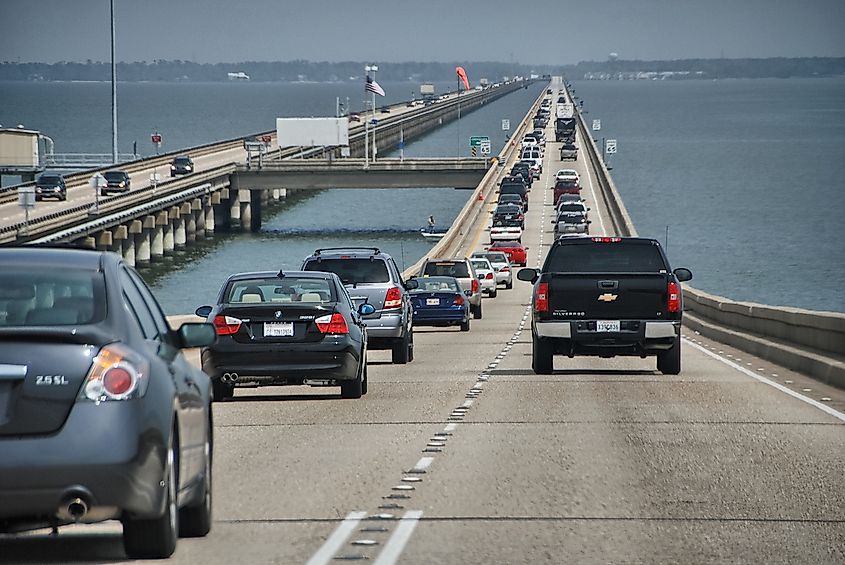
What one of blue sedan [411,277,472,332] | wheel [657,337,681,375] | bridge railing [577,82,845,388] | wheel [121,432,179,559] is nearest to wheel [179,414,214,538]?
wheel [121,432,179,559]

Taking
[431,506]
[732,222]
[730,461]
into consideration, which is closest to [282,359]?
[730,461]

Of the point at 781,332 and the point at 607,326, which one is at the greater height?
the point at 607,326

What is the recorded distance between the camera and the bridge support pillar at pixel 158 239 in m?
108

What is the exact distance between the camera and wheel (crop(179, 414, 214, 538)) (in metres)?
9.22

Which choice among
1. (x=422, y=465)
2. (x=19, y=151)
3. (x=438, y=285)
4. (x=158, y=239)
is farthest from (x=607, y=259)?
(x=19, y=151)

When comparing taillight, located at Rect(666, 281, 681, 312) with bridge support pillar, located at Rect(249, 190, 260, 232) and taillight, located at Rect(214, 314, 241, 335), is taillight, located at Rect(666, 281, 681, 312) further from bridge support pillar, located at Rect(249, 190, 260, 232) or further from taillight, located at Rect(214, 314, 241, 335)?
bridge support pillar, located at Rect(249, 190, 260, 232)

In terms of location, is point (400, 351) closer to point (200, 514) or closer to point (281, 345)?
point (281, 345)

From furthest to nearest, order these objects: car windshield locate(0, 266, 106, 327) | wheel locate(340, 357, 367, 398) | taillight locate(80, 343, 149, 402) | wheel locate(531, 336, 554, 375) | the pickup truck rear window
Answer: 1. the pickup truck rear window
2. wheel locate(531, 336, 554, 375)
3. wheel locate(340, 357, 367, 398)
4. car windshield locate(0, 266, 106, 327)
5. taillight locate(80, 343, 149, 402)

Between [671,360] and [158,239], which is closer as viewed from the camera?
[671,360]

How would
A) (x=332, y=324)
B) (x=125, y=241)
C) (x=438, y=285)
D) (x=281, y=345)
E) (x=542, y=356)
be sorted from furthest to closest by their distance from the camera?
1. (x=125, y=241)
2. (x=438, y=285)
3. (x=542, y=356)
4. (x=332, y=324)
5. (x=281, y=345)

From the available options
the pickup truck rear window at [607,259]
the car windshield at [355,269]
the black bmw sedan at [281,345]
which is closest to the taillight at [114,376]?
the black bmw sedan at [281,345]

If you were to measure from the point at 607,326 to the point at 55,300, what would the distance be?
572 inches

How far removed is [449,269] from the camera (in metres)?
48.9

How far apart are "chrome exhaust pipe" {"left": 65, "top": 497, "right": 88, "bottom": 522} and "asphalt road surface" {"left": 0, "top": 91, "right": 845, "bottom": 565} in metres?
0.86
